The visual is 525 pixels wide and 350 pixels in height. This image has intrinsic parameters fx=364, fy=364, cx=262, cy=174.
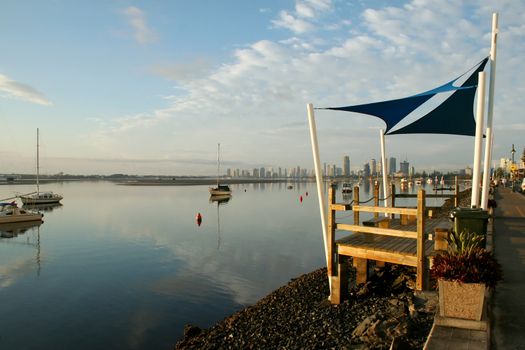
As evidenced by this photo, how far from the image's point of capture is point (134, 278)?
16.1 meters

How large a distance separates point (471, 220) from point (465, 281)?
10.5 ft

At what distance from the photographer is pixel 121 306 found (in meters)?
12.8

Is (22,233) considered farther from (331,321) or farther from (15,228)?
(331,321)

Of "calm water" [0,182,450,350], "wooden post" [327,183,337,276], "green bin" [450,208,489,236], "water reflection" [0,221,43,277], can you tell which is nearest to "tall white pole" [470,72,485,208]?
"green bin" [450,208,489,236]

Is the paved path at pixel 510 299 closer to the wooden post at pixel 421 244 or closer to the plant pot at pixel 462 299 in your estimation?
the plant pot at pixel 462 299

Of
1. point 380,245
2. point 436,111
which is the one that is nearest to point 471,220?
point 380,245

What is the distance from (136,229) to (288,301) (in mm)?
22077

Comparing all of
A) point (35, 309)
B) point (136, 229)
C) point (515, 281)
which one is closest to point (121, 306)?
point (35, 309)

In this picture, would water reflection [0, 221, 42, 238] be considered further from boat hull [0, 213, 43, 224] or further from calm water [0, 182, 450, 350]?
calm water [0, 182, 450, 350]

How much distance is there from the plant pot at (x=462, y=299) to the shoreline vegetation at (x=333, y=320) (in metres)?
1.05

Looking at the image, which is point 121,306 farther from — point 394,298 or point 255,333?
point 394,298

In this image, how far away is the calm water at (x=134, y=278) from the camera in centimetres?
1091

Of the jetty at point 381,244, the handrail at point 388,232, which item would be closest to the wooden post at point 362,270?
the jetty at point 381,244

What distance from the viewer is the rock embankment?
691 cm
